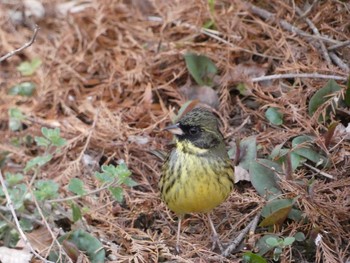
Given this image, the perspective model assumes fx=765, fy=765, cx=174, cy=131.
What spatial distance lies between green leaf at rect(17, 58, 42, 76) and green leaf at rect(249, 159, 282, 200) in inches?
99.3

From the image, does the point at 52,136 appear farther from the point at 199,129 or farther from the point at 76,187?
the point at 199,129

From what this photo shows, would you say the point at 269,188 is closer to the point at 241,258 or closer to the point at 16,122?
the point at 241,258

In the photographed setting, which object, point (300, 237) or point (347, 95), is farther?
point (347, 95)

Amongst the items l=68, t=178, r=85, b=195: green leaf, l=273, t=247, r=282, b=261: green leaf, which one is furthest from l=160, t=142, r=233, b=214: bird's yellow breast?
l=68, t=178, r=85, b=195: green leaf

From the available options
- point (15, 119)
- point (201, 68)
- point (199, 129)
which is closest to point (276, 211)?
point (199, 129)

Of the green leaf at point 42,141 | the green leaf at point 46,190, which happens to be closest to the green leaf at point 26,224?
the green leaf at point 46,190

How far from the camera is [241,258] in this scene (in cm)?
469

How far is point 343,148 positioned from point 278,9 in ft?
5.15

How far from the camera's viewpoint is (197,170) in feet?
15.0

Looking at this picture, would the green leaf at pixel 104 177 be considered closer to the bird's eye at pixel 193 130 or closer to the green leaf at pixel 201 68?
the bird's eye at pixel 193 130

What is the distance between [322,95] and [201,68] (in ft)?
3.71

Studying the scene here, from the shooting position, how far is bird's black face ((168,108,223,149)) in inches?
185

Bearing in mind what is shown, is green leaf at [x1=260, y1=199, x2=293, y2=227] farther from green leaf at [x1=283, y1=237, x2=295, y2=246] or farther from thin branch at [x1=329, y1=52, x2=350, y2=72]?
thin branch at [x1=329, y1=52, x2=350, y2=72]

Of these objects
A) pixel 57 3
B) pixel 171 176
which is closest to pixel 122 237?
pixel 171 176
